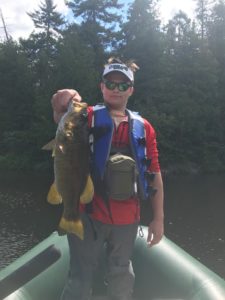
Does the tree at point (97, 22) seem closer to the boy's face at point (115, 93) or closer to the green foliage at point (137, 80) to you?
the green foliage at point (137, 80)

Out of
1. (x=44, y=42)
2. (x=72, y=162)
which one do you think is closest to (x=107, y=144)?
(x=72, y=162)

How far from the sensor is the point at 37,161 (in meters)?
30.2

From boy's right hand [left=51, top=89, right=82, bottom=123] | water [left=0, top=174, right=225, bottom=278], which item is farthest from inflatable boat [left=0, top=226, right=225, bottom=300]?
water [left=0, top=174, right=225, bottom=278]

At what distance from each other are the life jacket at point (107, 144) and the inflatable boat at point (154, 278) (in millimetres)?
925

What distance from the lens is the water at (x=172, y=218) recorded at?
11.5 metres

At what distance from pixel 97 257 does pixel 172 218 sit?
1184 centimetres

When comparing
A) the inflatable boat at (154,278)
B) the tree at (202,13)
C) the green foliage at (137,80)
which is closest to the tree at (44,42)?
the green foliage at (137,80)

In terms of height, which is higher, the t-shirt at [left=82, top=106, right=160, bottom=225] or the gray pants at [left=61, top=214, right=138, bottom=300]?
the t-shirt at [left=82, top=106, right=160, bottom=225]

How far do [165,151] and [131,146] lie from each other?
89.3ft

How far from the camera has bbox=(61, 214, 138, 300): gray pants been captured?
10.2ft

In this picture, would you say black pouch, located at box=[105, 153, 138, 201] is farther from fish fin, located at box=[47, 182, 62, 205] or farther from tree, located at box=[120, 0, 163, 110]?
tree, located at box=[120, 0, 163, 110]

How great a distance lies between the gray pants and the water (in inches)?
275

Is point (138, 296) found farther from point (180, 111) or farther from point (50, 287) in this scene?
point (180, 111)

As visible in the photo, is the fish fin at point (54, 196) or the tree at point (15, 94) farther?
the tree at point (15, 94)
